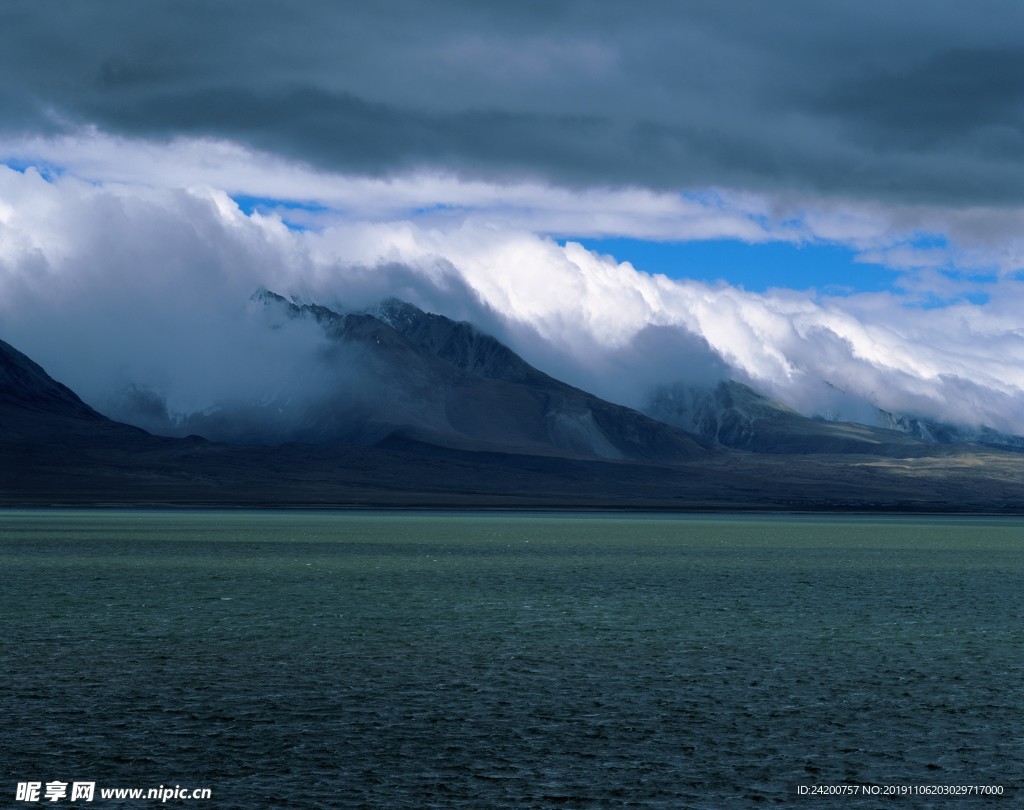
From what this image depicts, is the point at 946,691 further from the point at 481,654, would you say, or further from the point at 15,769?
the point at 15,769

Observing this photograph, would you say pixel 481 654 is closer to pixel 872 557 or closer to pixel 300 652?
pixel 300 652

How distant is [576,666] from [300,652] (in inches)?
300

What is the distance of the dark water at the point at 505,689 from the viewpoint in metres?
22.5

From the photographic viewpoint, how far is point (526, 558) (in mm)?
93312

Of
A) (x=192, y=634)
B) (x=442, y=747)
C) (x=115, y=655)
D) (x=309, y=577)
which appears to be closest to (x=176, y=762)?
(x=442, y=747)

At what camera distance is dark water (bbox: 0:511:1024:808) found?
22.5m

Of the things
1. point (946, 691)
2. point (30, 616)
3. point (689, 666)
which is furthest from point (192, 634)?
point (946, 691)

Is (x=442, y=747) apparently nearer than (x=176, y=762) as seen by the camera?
No

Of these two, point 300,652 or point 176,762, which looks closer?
point 176,762

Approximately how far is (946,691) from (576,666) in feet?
29.6

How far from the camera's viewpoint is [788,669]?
115 feet

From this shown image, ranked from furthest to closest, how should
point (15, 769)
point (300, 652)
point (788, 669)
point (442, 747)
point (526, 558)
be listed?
point (526, 558)
point (300, 652)
point (788, 669)
point (442, 747)
point (15, 769)

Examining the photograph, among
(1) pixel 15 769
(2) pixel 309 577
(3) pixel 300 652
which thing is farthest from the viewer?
(2) pixel 309 577

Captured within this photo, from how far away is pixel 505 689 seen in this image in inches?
1235
